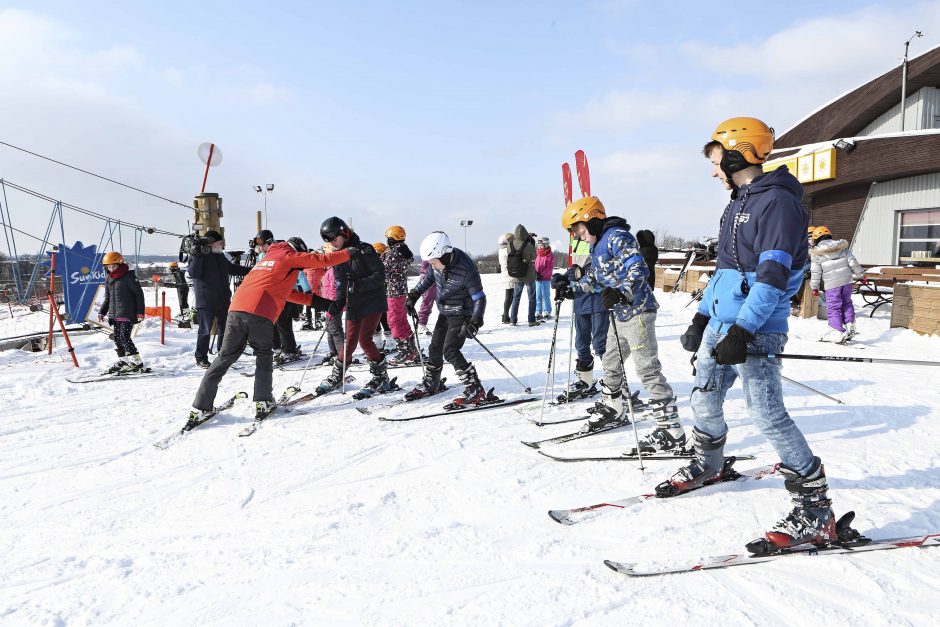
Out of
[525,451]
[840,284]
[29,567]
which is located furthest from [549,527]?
[840,284]

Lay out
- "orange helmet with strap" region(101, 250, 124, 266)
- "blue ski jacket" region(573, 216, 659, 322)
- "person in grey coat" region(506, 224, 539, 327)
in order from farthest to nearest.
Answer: "person in grey coat" region(506, 224, 539, 327)
"orange helmet with strap" region(101, 250, 124, 266)
"blue ski jacket" region(573, 216, 659, 322)

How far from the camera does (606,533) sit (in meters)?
2.89

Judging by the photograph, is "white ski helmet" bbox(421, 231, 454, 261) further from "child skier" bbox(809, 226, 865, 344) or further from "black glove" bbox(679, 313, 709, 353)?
"child skier" bbox(809, 226, 865, 344)

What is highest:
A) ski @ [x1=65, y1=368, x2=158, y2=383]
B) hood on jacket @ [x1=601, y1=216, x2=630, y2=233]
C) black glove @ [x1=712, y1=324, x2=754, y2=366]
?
hood on jacket @ [x1=601, y1=216, x2=630, y2=233]

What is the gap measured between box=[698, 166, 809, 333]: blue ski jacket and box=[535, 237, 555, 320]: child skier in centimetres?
960

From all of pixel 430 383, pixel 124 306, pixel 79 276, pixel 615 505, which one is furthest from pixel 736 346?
pixel 79 276

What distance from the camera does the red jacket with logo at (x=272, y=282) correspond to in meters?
5.35

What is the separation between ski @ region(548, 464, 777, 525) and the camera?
10.1ft

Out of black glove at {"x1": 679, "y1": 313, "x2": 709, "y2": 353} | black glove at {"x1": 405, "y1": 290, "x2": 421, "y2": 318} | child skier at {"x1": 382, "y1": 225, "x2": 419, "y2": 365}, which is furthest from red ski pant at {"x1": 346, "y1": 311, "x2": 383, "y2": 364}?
black glove at {"x1": 679, "y1": 313, "x2": 709, "y2": 353}

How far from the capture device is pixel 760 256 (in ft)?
8.23

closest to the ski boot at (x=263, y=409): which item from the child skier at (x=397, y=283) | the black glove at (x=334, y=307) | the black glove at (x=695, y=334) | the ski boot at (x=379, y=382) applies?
the ski boot at (x=379, y=382)

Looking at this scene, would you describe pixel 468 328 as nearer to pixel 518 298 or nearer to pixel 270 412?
pixel 270 412

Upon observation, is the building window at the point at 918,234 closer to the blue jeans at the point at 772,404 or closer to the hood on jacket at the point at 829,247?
the hood on jacket at the point at 829,247

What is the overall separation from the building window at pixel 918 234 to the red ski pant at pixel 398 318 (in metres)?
17.8
